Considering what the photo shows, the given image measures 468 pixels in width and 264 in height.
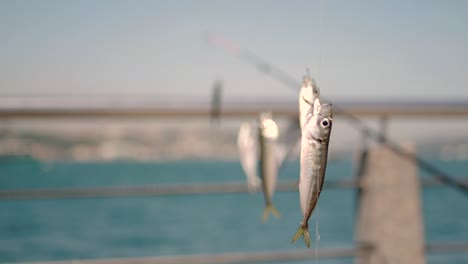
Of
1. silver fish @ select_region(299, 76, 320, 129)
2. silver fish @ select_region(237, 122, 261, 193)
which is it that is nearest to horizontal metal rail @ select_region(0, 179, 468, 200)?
silver fish @ select_region(237, 122, 261, 193)

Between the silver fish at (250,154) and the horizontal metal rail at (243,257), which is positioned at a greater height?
the silver fish at (250,154)

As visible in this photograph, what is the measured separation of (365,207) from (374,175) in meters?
0.09

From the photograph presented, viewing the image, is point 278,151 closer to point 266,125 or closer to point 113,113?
point 266,125

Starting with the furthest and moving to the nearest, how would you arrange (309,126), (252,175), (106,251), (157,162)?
(157,162) < (106,251) < (252,175) < (309,126)

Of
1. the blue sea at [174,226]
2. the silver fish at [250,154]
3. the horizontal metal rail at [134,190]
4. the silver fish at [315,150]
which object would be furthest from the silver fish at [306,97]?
the blue sea at [174,226]

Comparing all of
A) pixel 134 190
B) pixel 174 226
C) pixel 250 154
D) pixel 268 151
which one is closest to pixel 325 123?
pixel 268 151

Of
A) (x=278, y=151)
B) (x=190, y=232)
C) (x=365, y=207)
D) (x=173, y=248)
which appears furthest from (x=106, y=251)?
(x=278, y=151)

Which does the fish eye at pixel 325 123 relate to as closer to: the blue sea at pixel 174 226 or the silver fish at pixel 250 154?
the silver fish at pixel 250 154

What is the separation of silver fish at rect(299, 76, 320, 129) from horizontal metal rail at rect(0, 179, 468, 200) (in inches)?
43.0

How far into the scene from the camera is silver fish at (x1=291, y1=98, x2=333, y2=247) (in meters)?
0.45

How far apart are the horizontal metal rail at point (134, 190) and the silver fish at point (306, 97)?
1092 millimetres

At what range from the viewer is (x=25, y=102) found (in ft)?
5.04

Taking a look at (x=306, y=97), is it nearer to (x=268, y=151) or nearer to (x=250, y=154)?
(x=268, y=151)

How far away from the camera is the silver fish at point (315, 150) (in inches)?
17.7
